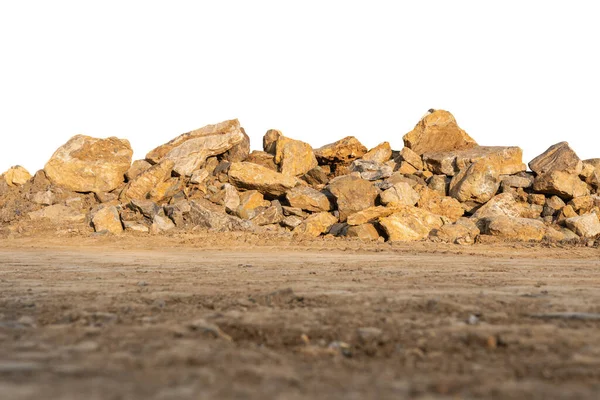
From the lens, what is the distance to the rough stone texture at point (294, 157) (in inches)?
750

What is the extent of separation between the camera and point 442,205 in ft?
56.0

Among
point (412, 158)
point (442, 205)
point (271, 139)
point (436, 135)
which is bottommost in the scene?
point (442, 205)

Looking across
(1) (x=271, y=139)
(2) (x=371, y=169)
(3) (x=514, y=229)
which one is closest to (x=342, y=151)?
(2) (x=371, y=169)

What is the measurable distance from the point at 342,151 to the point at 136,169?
804 cm

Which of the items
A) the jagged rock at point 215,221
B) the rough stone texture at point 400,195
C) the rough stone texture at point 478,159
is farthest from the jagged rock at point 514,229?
the jagged rock at point 215,221

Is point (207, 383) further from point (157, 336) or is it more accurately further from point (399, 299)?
point (399, 299)

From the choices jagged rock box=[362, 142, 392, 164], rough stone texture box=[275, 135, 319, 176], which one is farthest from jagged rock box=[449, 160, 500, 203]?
rough stone texture box=[275, 135, 319, 176]

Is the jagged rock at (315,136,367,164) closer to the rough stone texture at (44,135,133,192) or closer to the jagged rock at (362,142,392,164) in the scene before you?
the jagged rock at (362,142,392,164)

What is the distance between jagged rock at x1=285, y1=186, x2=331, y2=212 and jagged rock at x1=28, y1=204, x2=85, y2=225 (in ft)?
23.1

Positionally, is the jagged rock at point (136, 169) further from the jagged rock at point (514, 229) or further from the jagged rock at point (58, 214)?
the jagged rock at point (514, 229)

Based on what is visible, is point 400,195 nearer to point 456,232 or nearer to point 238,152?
point 456,232

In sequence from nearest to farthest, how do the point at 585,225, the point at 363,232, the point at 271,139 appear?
1. the point at 363,232
2. the point at 585,225
3. the point at 271,139

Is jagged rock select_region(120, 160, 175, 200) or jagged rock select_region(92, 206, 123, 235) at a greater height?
jagged rock select_region(120, 160, 175, 200)

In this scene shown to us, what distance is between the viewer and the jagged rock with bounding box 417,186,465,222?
16953 mm
